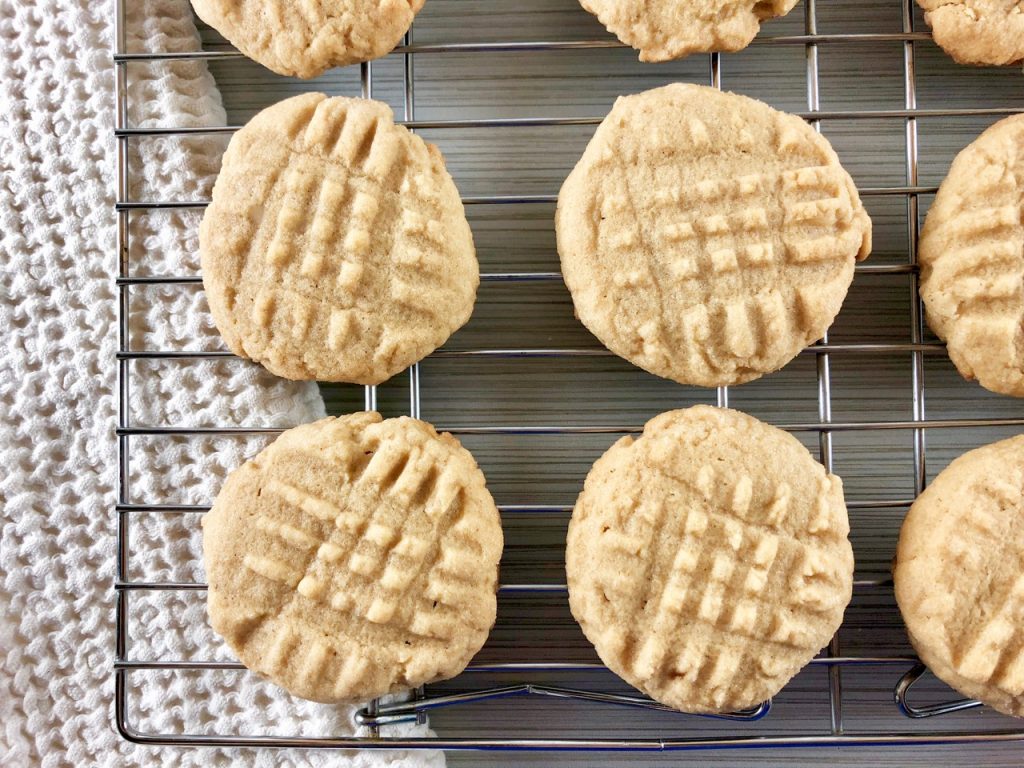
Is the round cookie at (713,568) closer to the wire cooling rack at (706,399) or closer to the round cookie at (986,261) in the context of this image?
the wire cooling rack at (706,399)

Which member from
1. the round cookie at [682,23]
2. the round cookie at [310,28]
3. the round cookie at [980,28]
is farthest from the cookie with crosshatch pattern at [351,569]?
the round cookie at [980,28]

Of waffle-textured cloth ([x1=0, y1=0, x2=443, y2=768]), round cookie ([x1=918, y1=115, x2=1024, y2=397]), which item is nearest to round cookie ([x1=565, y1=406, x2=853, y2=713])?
round cookie ([x1=918, y1=115, x2=1024, y2=397])

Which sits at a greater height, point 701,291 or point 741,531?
point 701,291

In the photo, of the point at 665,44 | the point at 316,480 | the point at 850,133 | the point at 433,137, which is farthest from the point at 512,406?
the point at 850,133

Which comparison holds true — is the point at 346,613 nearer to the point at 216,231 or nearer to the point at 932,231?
the point at 216,231

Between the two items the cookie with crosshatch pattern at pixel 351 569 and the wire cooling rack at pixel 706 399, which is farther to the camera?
the wire cooling rack at pixel 706 399
